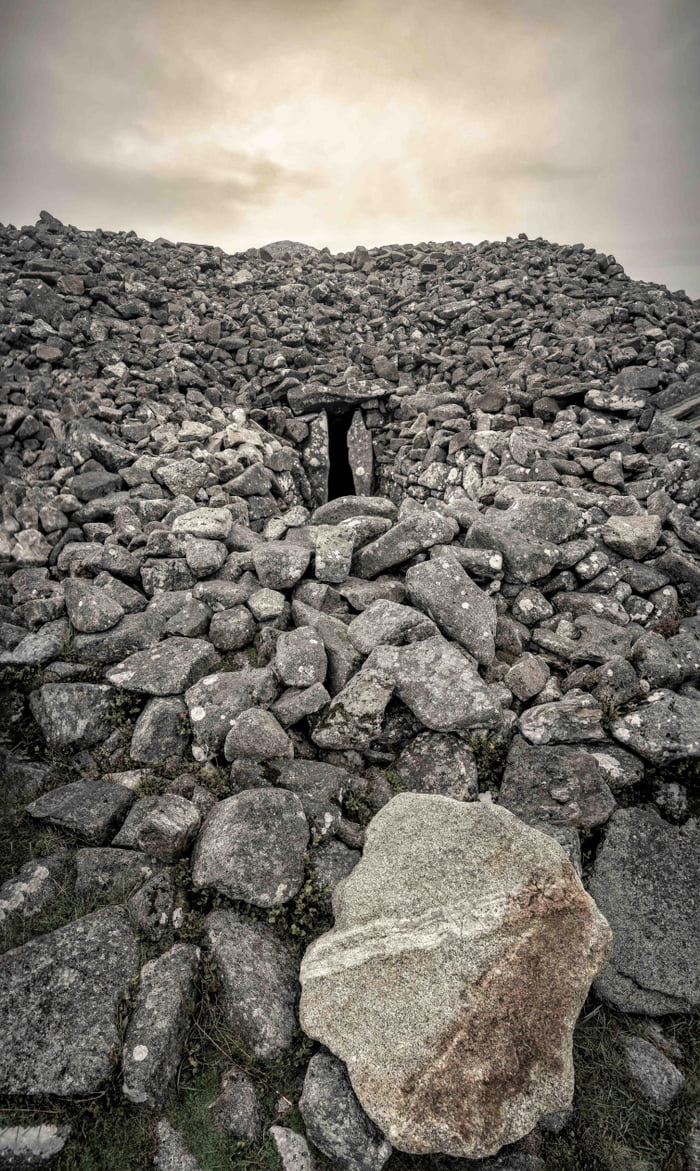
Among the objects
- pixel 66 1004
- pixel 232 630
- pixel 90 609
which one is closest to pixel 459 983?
pixel 66 1004

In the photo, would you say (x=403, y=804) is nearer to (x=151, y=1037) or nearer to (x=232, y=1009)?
(x=232, y=1009)

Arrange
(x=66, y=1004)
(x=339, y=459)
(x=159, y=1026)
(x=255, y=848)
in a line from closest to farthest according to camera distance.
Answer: (x=159, y=1026) < (x=66, y=1004) < (x=255, y=848) < (x=339, y=459)

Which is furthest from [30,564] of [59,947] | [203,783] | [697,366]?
[697,366]

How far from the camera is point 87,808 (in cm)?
536

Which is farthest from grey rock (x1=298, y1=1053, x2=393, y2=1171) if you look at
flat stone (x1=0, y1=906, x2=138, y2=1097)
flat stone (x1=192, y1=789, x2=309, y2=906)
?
flat stone (x1=0, y1=906, x2=138, y2=1097)

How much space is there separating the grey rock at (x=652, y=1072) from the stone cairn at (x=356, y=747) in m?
0.02

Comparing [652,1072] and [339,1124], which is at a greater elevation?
[339,1124]

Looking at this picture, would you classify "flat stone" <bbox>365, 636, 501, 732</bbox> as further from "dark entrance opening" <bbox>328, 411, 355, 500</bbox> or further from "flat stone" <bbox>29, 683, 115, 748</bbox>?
"dark entrance opening" <bbox>328, 411, 355, 500</bbox>

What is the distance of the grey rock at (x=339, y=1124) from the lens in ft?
12.1

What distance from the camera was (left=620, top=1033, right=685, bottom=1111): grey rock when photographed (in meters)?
4.12

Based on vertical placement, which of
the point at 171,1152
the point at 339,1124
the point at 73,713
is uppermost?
the point at 73,713

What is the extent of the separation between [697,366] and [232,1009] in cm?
1445

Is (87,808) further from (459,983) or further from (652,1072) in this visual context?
(652,1072)

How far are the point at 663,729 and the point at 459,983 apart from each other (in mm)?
3465
